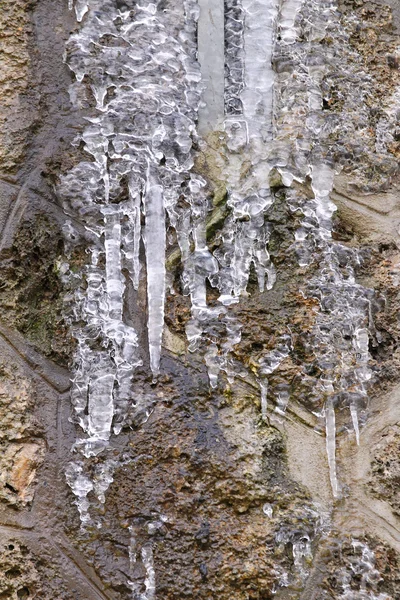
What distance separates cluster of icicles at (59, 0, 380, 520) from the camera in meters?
1.95

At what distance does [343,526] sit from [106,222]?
3.85ft

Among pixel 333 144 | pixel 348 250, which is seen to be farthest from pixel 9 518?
pixel 333 144

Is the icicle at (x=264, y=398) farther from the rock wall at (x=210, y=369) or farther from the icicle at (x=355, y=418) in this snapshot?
the icicle at (x=355, y=418)

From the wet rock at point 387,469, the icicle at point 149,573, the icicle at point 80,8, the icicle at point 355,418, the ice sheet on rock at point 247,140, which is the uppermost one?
the icicle at point 80,8

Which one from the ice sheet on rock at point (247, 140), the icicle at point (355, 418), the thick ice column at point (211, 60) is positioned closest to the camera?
the icicle at point (355, 418)

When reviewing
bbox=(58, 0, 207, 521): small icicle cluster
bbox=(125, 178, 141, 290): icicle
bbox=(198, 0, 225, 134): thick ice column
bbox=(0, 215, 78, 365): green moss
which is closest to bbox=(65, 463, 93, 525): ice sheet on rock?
bbox=(58, 0, 207, 521): small icicle cluster

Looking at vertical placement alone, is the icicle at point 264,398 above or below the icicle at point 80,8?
below

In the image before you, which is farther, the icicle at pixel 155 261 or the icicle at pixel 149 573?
the icicle at pixel 155 261

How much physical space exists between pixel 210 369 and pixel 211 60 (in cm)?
106

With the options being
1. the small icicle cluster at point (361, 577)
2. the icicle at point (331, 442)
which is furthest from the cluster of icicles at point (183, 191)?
the small icicle cluster at point (361, 577)

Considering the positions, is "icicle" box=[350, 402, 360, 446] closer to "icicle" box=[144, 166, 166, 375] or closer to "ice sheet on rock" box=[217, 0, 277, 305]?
"ice sheet on rock" box=[217, 0, 277, 305]

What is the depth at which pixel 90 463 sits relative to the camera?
191 centimetres

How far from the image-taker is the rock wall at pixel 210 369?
1.85m

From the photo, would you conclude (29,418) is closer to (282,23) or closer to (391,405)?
(391,405)
